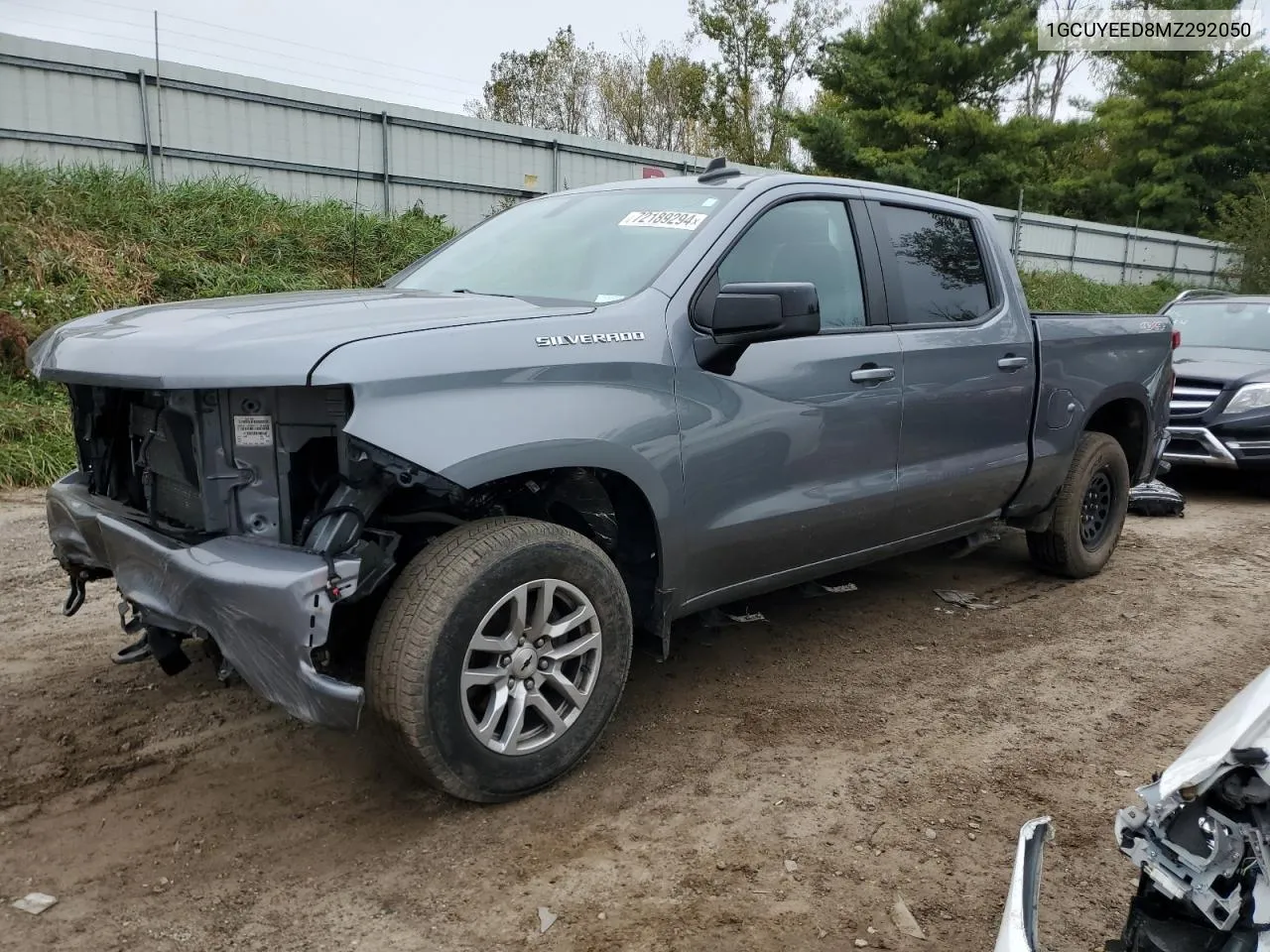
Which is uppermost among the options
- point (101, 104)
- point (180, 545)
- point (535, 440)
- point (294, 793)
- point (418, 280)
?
point (101, 104)

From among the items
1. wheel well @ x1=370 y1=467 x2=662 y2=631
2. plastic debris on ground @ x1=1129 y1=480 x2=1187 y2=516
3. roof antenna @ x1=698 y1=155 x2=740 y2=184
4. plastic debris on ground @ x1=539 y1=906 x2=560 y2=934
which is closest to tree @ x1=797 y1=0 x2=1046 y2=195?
plastic debris on ground @ x1=1129 y1=480 x2=1187 y2=516

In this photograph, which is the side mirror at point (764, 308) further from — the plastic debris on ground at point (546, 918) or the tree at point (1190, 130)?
the tree at point (1190, 130)

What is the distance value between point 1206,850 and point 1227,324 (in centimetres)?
931

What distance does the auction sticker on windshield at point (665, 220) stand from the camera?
3.61 m

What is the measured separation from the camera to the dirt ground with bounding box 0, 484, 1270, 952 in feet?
8.28

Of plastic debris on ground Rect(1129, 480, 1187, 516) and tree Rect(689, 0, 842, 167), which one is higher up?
tree Rect(689, 0, 842, 167)

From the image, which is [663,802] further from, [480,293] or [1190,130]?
[1190,130]

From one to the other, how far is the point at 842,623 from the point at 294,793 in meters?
2.61

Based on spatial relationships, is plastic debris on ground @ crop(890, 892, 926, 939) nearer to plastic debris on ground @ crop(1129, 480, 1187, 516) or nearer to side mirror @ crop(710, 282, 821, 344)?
side mirror @ crop(710, 282, 821, 344)

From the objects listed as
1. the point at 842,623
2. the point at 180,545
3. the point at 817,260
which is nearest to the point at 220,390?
the point at 180,545

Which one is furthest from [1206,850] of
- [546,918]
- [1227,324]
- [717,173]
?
[1227,324]

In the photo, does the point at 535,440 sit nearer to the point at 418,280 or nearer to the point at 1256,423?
the point at 418,280

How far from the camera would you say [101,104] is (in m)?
11.4

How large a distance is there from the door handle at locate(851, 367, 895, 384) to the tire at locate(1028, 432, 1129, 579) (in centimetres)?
178
